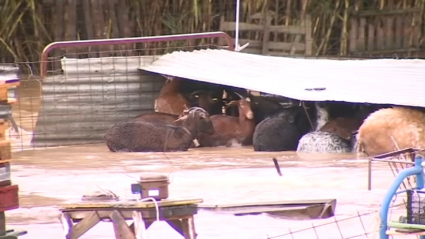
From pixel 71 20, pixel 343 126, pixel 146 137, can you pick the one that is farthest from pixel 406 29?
pixel 146 137

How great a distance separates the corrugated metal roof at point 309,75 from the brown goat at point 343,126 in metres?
0.49

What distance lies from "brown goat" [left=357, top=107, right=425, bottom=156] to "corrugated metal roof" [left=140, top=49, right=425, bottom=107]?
6.2 inches

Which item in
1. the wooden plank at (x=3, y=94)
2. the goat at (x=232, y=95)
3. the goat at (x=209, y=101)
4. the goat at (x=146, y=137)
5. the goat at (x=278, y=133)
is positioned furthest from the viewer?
the goat at (x=209, y=101)

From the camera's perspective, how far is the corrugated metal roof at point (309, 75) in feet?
43.1

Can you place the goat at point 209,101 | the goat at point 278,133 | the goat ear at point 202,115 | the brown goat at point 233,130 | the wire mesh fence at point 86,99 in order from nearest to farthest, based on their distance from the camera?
the goat at point 278,133, the goat ear at point 202,115, the brown goat at point 233,130, the wire mesh fence at point 86,99, the goat at point 209,101

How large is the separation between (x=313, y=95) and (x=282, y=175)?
2.23 metres

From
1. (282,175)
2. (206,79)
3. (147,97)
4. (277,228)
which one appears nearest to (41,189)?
(282,175)

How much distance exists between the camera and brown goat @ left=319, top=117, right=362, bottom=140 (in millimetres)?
13734

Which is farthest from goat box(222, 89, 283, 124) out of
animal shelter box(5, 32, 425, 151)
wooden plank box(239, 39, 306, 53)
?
wooden plank box(239, 39, 306, 53)

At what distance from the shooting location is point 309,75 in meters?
14.8

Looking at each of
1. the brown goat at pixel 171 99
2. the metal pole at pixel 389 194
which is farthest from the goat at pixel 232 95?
the metal pole at pixel 389 194

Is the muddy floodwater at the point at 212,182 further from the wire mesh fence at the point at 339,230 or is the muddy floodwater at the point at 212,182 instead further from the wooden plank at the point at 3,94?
the wooden plank at the point at 3,94

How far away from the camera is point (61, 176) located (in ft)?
38.4

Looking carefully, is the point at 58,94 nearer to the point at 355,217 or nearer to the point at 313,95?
the point at 313,95
